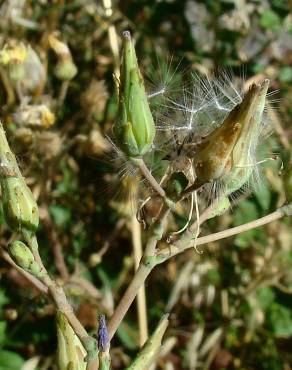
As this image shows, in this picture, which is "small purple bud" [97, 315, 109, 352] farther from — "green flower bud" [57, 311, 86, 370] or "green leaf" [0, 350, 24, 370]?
"green leaf" [0, 350, 24, 370]

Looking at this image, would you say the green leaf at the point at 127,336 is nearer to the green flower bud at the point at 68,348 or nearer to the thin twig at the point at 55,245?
the thin twig at the point at 55,245

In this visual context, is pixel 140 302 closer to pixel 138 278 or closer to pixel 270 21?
pixel 138 278

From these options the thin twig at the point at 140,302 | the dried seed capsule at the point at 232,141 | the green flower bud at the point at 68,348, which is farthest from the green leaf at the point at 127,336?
the dried seed capsule at the point at 232,141

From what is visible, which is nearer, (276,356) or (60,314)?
(60,314)

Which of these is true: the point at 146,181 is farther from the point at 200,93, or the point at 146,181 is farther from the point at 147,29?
the point at 147,29

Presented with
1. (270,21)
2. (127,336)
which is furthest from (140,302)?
(270,21)

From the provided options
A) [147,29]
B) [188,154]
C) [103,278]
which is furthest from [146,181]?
[147,29]

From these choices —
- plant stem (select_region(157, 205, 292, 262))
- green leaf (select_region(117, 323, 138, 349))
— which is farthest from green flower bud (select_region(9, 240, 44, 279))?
green leaf (select_region(117, 323, 138, 349))
